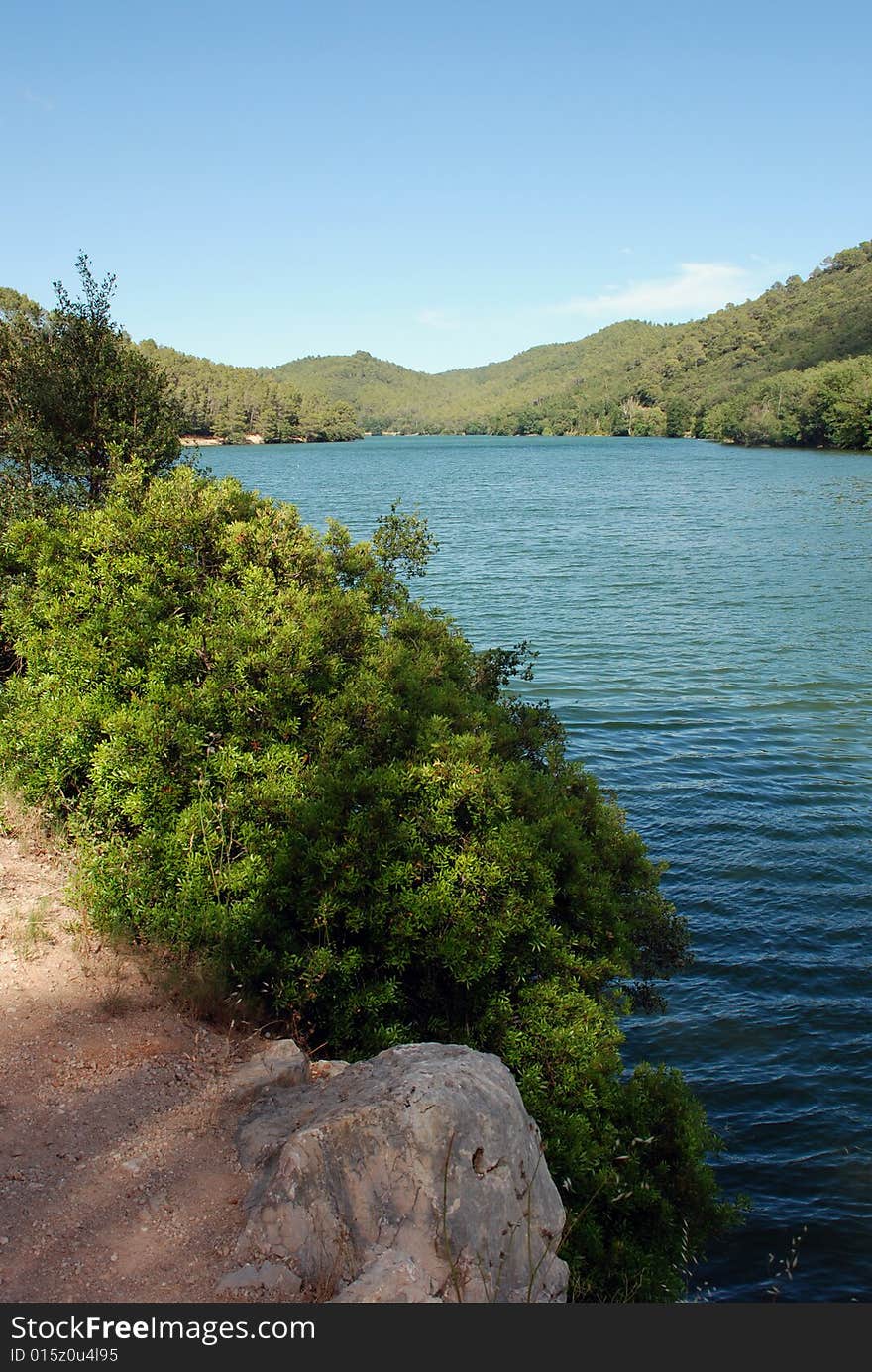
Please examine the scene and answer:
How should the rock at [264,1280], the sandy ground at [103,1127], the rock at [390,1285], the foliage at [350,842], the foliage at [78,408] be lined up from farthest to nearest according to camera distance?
the foliage at [78,408] < the foliage at [350,842] < the sandy ground at [103,1127] < the rock at [264,1280] < the rock at [390,1285]

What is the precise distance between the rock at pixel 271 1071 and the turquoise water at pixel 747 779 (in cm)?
507

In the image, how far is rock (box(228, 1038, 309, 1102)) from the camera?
7.68m

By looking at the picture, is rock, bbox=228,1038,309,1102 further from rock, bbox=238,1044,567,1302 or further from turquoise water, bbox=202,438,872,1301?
turquoise water, bbox=202,438,872,1301

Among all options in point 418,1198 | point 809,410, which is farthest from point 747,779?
point 809,410

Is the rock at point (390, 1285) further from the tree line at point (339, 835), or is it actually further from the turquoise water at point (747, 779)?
the turquoise water at point (747, 779)

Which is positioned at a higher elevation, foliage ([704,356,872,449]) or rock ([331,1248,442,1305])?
foliage ([704,356,872,449])

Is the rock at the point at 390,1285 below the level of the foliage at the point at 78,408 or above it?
below

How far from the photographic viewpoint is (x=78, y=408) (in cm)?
1952

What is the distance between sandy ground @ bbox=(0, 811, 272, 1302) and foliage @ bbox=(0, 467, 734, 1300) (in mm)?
696

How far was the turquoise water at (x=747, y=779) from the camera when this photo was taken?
37.3 ft

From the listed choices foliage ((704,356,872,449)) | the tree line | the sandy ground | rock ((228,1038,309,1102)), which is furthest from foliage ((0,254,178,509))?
foliage ((704,356,872,449))

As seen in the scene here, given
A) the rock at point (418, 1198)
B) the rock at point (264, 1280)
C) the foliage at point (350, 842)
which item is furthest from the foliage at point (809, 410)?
the rock at point (264, 1280)

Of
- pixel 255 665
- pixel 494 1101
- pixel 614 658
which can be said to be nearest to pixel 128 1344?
pixel 494 1101

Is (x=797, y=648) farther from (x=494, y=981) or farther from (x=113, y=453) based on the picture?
(x=494, y=981)
